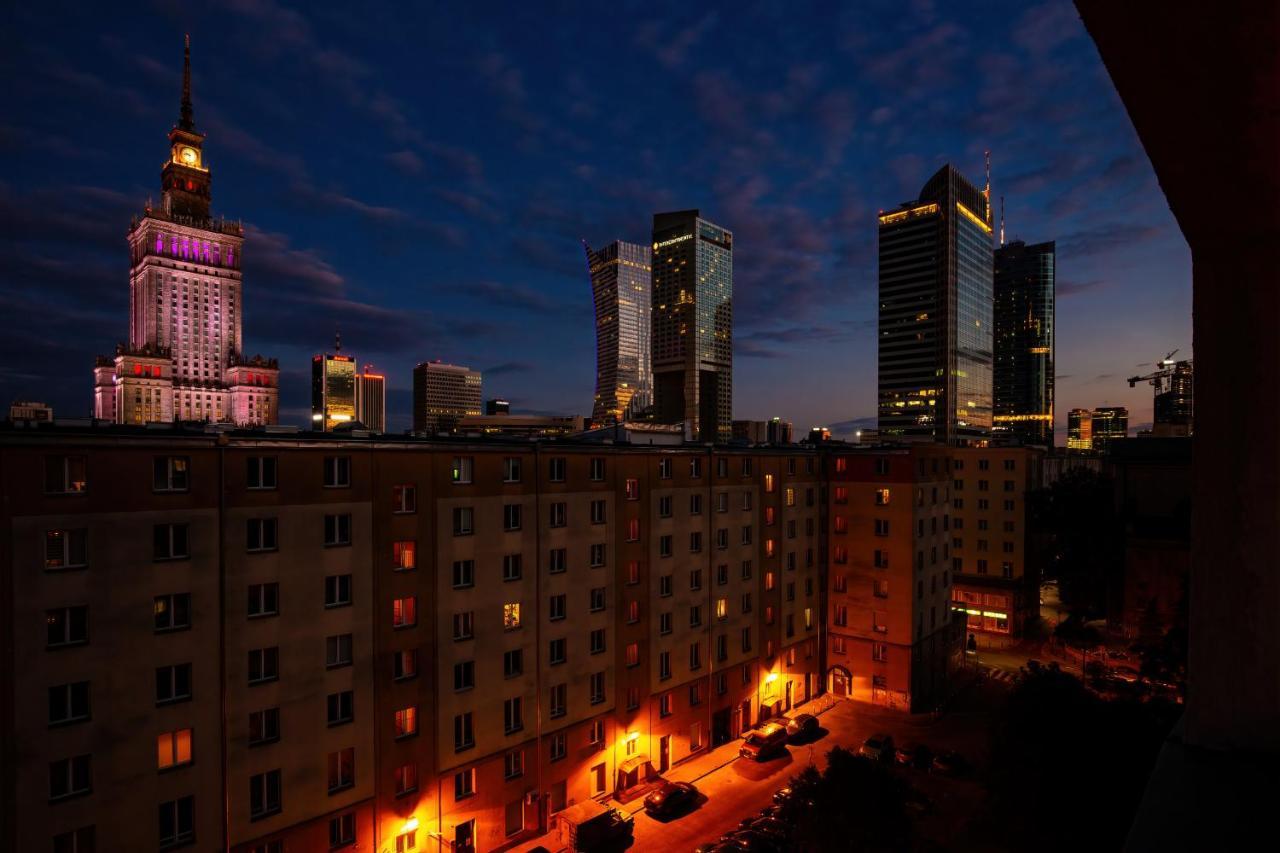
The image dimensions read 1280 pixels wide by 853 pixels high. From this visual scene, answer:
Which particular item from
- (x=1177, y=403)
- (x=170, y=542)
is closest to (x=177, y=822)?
(x=170, y=542)

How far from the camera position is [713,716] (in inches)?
1799

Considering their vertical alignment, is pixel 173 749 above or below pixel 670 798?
above

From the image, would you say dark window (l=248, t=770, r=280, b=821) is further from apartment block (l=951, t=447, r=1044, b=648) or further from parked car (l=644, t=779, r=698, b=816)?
apartment block (l=951, t=447, r=1044, b=648)

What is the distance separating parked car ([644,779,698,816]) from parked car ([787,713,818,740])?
11.1 m

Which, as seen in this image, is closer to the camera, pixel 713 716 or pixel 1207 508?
pixel 1207 508

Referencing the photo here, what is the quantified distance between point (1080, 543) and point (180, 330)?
224 meters

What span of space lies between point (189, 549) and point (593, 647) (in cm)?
2152

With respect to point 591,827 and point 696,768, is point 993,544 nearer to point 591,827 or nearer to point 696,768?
point 696,768

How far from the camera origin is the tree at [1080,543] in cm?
7081

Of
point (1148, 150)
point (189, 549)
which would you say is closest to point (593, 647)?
point (189, 549)

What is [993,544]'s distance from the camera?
2987 inches

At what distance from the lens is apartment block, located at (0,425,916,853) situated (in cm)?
2181

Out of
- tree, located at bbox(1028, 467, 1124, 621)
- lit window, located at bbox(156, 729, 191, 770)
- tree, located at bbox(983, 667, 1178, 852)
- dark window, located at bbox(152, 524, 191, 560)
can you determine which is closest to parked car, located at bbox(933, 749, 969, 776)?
tree, located at bbox(983, 667, 1178, 852)

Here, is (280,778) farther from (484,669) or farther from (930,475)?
(930,475)
